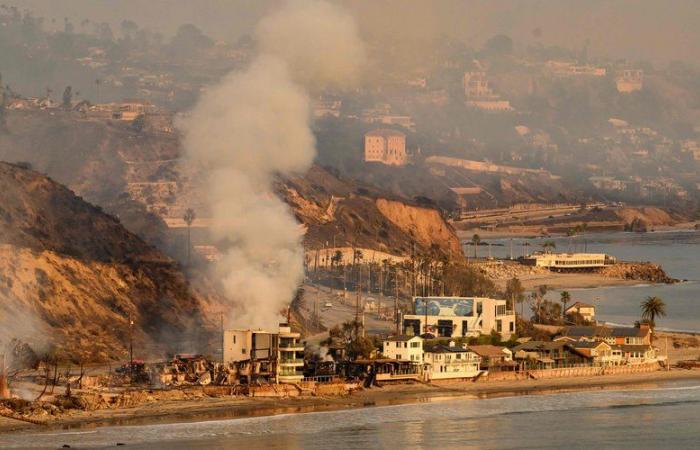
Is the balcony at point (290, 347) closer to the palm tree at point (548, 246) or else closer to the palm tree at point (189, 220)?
the palm tree at point (189, 220)

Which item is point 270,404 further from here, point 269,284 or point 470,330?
point 470,330

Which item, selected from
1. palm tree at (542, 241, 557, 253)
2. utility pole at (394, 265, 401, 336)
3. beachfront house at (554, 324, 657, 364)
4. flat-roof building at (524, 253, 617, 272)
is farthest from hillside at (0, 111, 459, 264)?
beachfront house at (554, 324, 657, 364)

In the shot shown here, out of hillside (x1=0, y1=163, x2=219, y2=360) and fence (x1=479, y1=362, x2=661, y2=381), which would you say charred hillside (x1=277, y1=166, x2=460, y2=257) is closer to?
hillside (x1=0, y1=163, x2=219, y2=360)

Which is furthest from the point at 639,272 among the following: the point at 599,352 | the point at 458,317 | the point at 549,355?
the point at 549,355

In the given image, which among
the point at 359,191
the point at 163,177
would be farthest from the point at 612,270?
the point at 163,177

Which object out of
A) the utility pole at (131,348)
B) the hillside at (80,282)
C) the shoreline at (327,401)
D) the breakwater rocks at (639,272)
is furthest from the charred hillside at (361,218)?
the shoreline at (327,401)
